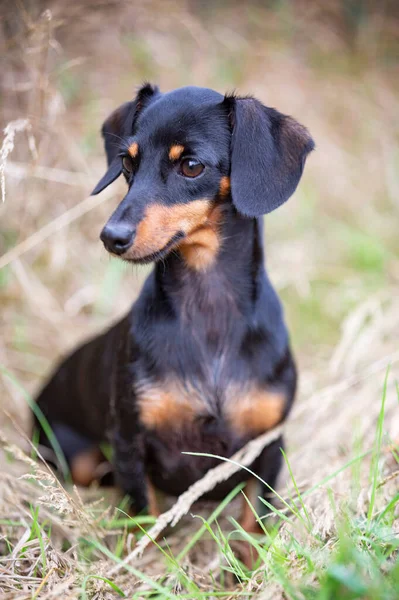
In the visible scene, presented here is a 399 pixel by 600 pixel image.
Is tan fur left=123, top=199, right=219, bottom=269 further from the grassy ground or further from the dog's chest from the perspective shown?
the grassy ground

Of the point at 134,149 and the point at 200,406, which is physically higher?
the point at 134,149

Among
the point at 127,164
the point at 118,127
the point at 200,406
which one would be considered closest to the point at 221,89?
the point at 118,127

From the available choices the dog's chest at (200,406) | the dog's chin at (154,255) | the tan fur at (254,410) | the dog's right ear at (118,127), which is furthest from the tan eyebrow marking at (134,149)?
the tan fur at (254,410)

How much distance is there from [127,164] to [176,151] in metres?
0.29

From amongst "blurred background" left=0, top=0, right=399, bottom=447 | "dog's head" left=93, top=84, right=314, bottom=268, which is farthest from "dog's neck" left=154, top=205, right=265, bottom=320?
"blurred background" left=0, top=0, right=399, bottom=447

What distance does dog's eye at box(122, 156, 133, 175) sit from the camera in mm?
2561

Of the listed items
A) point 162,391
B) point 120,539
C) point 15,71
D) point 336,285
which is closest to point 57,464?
point 120,539

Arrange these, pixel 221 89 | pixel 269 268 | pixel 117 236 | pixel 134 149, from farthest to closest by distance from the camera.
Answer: pixel 221 89, pixel 269 268, pixel 134 149, pixel 117 236

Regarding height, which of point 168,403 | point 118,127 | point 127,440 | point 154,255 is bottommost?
point 127,440

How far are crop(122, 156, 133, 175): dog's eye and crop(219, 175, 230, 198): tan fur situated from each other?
37cm

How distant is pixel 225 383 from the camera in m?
2.65

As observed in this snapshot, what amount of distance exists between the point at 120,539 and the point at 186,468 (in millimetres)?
416

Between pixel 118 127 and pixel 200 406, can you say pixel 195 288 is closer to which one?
pixel 200 406

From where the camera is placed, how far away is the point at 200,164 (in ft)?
7.84
